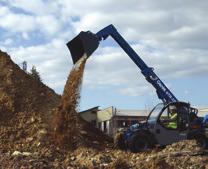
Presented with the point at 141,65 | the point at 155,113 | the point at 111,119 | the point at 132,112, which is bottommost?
the point at 155,113

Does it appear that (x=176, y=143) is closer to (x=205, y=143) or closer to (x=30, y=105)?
(x=205, y=143)

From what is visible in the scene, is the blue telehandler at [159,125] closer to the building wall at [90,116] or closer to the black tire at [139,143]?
the black tire at [139,143]

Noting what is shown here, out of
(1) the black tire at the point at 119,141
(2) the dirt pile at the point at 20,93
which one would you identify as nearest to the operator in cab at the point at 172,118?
(1) the black tire at the point at 119,141

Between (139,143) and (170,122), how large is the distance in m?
1.28

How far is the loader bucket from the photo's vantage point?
62.8ft

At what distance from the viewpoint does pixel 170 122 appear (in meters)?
19.0

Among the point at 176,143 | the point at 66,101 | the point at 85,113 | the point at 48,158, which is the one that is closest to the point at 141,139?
the point at 176,143

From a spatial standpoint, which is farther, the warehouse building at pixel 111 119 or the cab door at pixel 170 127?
the warehouse building at pixel 111 119

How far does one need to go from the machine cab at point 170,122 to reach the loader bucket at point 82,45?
310 centimetres

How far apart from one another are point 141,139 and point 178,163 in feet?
11.7

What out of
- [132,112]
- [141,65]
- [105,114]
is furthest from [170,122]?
[132,112]

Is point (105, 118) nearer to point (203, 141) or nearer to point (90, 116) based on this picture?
point (90, 116)

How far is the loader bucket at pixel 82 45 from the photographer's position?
1916 centimetres

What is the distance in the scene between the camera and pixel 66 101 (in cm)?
1877
